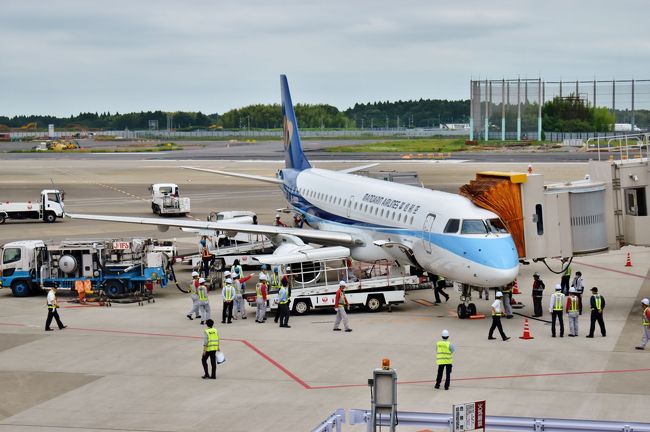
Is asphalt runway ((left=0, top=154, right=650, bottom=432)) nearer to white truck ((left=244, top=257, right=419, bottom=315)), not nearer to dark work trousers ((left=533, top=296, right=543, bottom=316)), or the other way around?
white truck ((left=244, top=257, right=419, bottom=315))

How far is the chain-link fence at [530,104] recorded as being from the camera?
6688 inches

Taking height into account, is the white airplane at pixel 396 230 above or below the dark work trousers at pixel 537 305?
above

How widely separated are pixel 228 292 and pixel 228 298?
10.6 inches

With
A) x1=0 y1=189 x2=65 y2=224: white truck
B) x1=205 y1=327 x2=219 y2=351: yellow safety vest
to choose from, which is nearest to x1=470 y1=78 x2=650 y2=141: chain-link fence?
x1=0 y1=189 x2=65 y2=224: white truck

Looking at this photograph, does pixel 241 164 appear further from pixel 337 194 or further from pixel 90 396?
pixel 90 396

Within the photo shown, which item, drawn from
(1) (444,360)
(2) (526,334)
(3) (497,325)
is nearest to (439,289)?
(2) (526,334)

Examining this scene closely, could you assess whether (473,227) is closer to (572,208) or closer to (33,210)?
(572,208)

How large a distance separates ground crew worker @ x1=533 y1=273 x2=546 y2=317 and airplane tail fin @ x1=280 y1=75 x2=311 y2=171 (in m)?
21.0

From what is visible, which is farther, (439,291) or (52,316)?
(439,291)

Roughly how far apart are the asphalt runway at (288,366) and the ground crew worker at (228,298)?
90 centimetres

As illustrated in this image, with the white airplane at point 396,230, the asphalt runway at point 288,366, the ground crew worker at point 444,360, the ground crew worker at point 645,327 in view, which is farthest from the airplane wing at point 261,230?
the ground crew worker at point 444,360

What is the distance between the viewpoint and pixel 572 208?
3666 cm

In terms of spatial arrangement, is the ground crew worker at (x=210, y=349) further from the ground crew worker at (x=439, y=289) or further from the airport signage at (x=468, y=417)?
the ground crew worker at (x=439, y=289)

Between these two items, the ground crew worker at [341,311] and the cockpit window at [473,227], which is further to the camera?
the cockpit window at [473,227]
